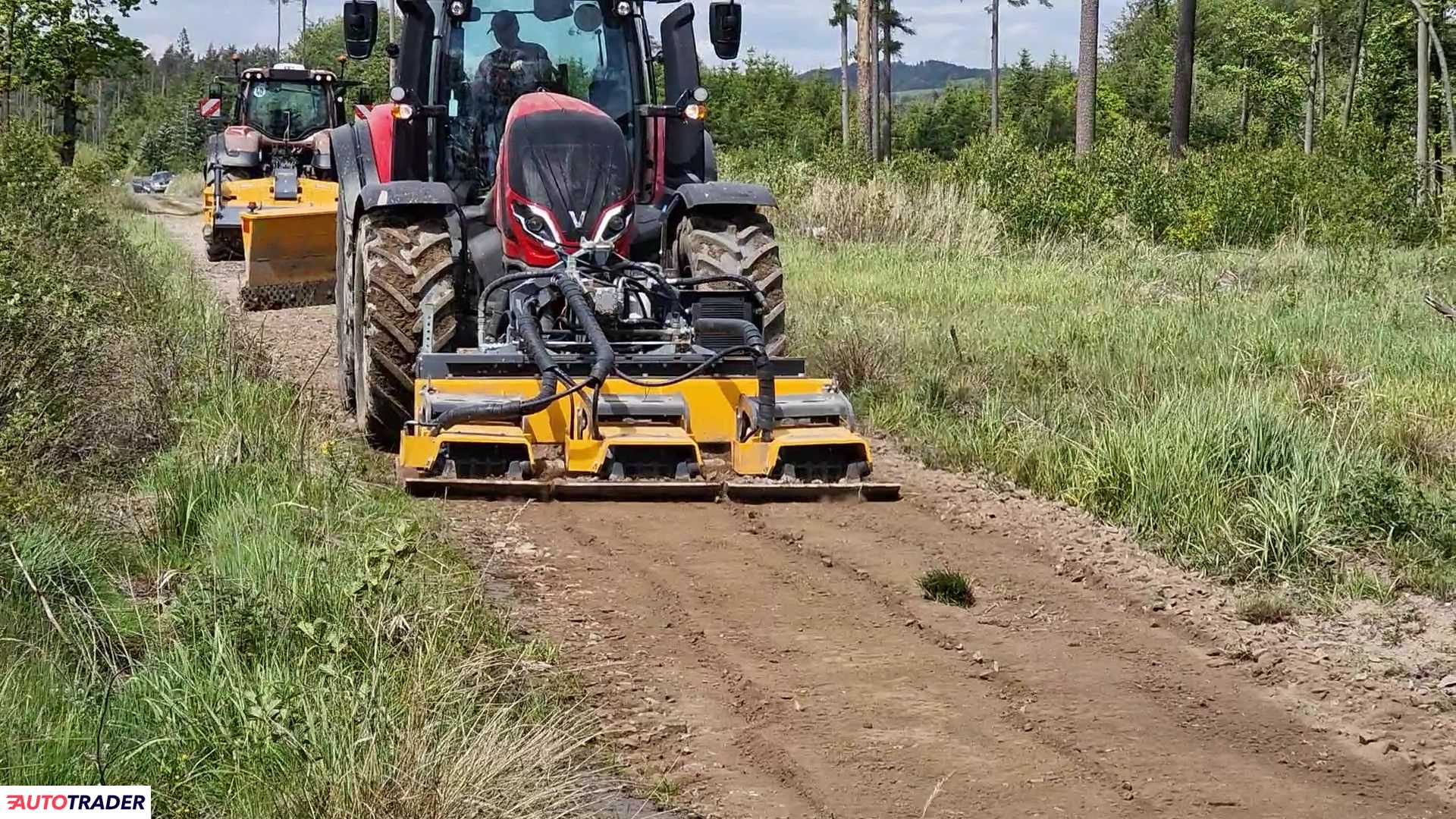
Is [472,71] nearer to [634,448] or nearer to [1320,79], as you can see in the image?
[634,448]

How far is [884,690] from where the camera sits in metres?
4.86

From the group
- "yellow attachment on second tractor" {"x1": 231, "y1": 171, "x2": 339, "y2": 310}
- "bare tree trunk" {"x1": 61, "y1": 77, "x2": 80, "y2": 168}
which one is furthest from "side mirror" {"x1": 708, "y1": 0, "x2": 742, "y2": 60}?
"bare tree trunk" {"x1": 61, "y1": 77, "x2": 80, "y2": 168}

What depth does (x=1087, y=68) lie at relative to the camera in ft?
78.2

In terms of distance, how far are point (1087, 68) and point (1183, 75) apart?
186cm

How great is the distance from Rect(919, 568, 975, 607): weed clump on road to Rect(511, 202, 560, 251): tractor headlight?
312 cm

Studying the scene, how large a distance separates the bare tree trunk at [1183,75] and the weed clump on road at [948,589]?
2000cm

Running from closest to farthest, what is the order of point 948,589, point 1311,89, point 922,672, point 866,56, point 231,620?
point 231,620
point 922,672
point 948,589
point 866,56
point 1311,89

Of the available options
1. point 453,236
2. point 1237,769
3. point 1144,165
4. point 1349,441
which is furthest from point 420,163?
point 1144,165

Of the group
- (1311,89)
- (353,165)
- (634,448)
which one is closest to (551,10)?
(353,165)

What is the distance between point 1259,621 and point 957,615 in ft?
3.60

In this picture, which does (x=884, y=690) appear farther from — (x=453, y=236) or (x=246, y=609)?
(x=453, y=236)

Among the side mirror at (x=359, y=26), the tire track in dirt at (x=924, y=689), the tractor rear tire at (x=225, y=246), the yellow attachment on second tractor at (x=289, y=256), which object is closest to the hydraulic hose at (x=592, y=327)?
the tire track in dirt at (x=924, y=689)

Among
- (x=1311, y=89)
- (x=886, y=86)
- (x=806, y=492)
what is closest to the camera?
(x=806, y=492)

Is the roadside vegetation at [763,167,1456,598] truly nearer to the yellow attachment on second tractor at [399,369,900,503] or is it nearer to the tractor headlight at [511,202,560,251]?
the yellow attachment on second tractor at [399,369,900,503]
